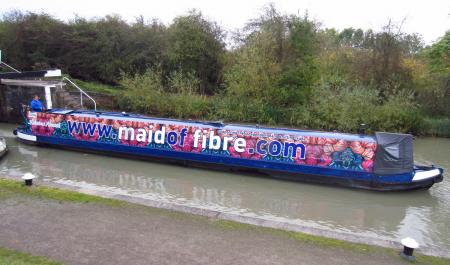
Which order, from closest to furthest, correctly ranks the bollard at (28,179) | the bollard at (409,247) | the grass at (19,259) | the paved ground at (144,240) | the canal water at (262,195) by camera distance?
the grass at (19,259) < the paved ground at (144,240) < the bollard at (409,247) < the bollard at (28,179) < the canal water at (262,195)

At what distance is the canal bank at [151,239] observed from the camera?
5.40m

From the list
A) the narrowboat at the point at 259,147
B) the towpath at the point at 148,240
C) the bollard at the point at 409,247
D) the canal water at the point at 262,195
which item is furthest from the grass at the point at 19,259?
the narrowboat at the point at 259,147

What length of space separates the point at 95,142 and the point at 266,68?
10708 mm

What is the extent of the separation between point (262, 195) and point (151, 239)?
15.6 ft

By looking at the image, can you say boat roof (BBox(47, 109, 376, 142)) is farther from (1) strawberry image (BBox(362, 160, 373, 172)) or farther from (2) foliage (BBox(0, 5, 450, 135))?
(2) foliage (BBox(0, 5, 450, 135))

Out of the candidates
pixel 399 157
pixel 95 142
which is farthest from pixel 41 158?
pixel 399 157

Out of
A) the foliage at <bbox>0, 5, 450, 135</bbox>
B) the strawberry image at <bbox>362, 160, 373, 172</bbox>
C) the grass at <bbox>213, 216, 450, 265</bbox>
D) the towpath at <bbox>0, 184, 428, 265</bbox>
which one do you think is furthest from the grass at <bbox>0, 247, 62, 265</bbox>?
the foliage at <bbox>0, 5, 450, 135</bbox>

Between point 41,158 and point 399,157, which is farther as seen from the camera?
point 41,158

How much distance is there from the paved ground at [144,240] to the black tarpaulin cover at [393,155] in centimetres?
509

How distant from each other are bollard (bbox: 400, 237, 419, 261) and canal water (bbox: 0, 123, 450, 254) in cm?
213

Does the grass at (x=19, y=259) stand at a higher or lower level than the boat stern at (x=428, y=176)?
lower

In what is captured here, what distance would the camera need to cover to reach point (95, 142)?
13.4 meters

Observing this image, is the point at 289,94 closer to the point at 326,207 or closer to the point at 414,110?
the point at 414,110

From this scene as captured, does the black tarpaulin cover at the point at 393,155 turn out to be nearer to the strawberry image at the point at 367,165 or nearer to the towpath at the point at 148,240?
the strawberry image at the point at 367,165
